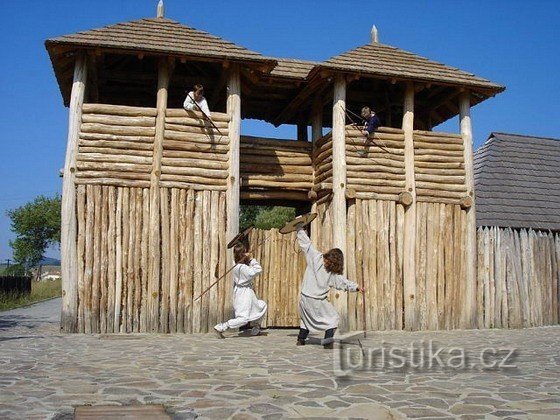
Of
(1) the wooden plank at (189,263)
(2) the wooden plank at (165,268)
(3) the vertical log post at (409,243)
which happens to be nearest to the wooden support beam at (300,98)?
(3) the vertical log post at (409,243)

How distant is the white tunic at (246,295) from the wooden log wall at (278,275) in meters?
1.88

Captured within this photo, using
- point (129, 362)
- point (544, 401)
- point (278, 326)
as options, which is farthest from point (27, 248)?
point (544, 401)

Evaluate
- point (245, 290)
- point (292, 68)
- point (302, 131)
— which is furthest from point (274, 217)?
point (245, 290)

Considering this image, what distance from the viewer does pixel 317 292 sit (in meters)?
9.12

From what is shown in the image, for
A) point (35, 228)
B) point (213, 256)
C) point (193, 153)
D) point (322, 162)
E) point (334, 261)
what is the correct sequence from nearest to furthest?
point (334, 261)
point (213, 256)
point (193, 153)
point (322, 162)
point (35, 228)

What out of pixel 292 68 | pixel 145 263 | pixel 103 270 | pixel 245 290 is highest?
pixel 292 68

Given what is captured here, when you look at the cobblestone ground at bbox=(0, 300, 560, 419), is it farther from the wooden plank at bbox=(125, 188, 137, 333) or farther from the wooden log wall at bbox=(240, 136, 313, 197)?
the wooden log wall at bbox=(240, 136, 313, 197)

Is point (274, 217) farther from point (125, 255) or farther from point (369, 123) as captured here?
point (125, 255)

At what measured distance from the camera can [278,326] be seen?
12859 millimetres

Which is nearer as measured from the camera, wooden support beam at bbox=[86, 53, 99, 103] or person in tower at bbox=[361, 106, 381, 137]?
wooden support beam at bbox=[86, 53, 99, 103]

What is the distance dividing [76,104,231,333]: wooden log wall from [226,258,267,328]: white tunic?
55 centimetres

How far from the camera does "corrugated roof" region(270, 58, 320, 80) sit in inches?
520

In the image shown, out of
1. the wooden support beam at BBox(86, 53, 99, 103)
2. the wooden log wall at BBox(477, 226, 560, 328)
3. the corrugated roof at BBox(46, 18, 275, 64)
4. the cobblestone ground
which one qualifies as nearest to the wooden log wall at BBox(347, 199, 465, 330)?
the wooden log wall at BBox(477, 226, 560, 328)

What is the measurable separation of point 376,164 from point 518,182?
7.50 metres
